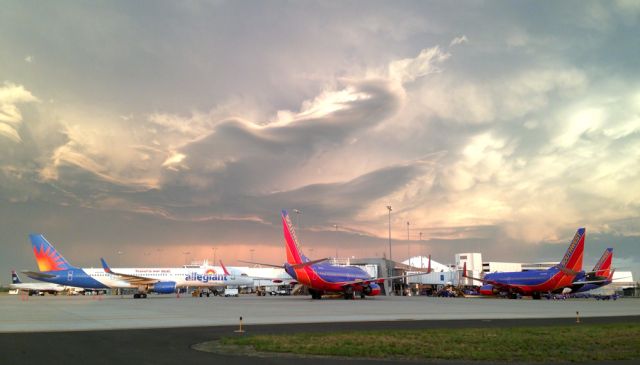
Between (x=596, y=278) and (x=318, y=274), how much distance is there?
2059 inches

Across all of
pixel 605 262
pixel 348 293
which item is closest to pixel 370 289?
pixel 348 293

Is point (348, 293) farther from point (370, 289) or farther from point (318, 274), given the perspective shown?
point (318, 274)

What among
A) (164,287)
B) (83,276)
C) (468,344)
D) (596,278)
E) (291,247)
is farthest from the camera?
(596,278)

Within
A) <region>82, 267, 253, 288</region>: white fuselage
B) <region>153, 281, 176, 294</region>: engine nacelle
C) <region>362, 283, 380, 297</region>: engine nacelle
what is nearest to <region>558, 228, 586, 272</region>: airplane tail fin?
<region>362, 283, 380, 297</region>: engine nacelle

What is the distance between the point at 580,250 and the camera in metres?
72.6

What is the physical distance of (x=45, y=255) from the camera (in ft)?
243

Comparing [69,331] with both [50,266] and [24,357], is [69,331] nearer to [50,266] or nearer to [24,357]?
[24,357]

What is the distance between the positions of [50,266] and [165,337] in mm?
64908

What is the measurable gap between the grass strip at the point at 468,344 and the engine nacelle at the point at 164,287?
186 ft

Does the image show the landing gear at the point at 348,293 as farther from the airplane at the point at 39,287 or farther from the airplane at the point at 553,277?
the airplane at the point at 39,287

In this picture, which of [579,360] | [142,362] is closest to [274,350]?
[142,362]

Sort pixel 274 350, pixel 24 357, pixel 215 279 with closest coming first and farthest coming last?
pixel 24 357, pixel 274 350, pixel 215 279

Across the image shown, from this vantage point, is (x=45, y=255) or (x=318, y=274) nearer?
(x=318, y=274)

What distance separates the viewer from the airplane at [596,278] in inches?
2945
